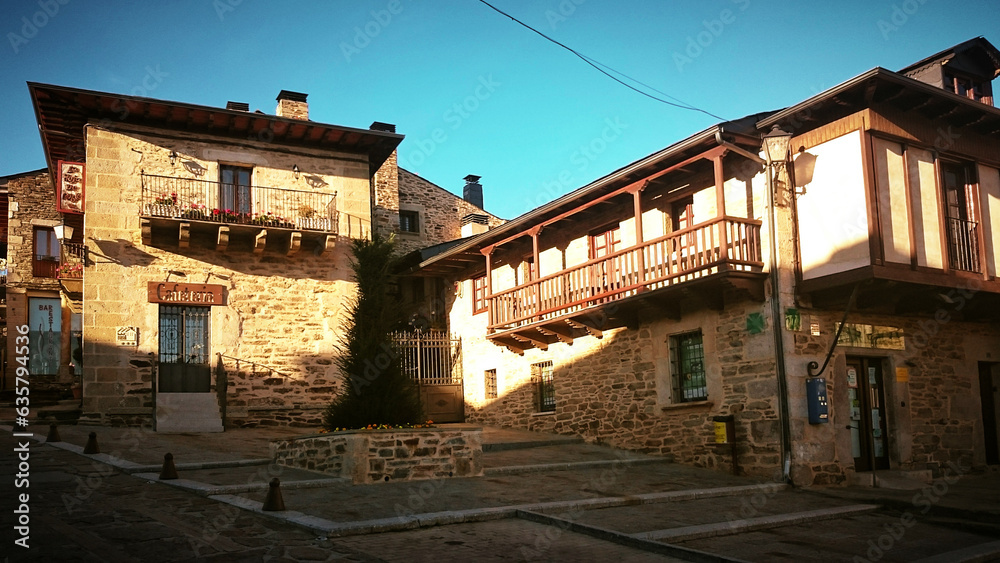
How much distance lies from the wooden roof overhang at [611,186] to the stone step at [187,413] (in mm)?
5779

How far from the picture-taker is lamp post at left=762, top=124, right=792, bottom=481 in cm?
1155

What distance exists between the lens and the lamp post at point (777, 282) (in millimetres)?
11547

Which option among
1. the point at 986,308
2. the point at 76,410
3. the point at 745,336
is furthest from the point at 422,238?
the point at 986,308

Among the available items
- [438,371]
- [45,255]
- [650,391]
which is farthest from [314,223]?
[45,255]

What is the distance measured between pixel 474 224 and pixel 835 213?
547 inches

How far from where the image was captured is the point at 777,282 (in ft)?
39.1

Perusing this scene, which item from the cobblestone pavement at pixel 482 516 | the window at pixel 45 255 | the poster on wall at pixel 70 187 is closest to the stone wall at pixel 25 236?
the window at pixel 45 255

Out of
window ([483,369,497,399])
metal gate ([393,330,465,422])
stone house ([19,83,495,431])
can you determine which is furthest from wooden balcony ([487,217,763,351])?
stone house ([19,83,495,431])

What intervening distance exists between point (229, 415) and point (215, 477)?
24.2 ft

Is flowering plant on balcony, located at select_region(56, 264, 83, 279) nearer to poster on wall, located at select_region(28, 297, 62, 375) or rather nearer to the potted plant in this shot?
poster on wall, located at select_region(28, 297, 62, 375)

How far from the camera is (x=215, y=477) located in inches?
411

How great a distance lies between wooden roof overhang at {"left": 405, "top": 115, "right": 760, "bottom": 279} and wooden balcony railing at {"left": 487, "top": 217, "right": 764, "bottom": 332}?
1083mm

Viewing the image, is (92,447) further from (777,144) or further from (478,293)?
(777,144)

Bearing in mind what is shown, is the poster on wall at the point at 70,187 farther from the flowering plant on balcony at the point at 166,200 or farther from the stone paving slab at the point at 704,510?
the stone paving slab at the point at 704,510
